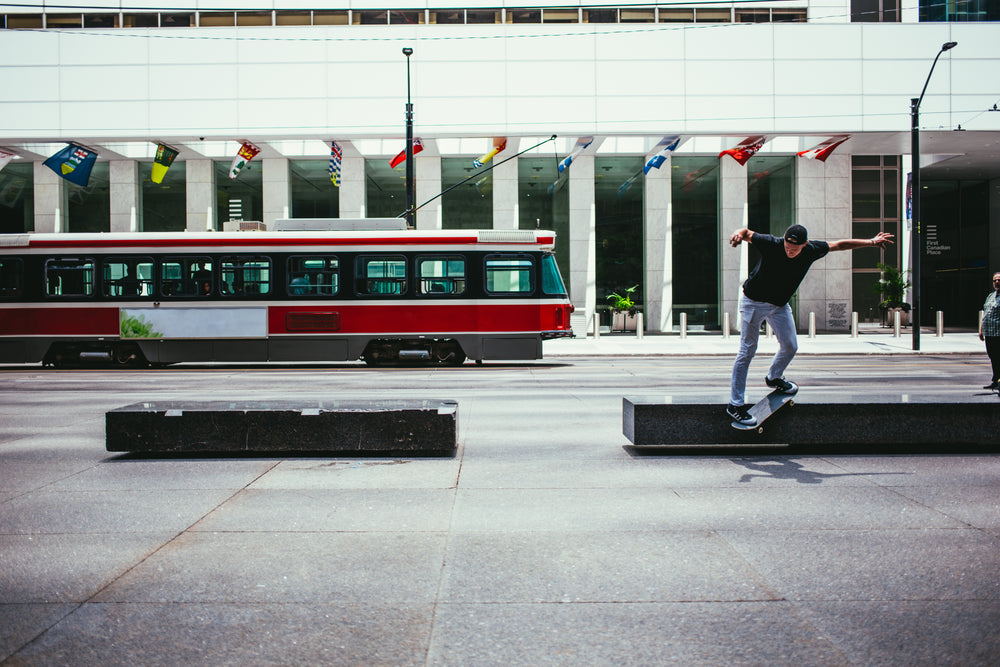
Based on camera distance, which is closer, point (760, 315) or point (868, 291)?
point (760, 315)

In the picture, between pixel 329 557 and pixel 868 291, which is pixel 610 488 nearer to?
pixel 329 557

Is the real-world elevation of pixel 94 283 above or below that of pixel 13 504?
above

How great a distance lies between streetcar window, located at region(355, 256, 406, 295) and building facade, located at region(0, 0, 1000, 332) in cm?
1226

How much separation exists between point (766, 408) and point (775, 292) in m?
1.06

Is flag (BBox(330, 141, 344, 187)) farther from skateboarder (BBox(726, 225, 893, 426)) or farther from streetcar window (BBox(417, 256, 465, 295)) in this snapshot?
skateboarder (BBox(726, 225, 893, 426))

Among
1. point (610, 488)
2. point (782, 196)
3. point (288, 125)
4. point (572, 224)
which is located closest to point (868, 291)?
point (782, 196)

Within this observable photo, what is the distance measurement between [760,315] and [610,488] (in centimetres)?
A: 239

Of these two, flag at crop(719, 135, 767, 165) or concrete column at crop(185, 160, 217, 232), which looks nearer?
flag at crop(719, 135, 767, 165)

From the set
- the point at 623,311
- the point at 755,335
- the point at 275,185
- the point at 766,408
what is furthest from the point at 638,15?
the point at 766,408

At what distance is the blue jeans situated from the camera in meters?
7.02

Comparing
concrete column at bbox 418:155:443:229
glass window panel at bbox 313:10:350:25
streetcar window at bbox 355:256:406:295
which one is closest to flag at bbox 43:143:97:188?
glass window panel at bbox 313:10:350:25

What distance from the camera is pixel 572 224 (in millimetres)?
33062

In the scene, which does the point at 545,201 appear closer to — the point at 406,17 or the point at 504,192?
the point at 504,192

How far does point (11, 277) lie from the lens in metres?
19.5
